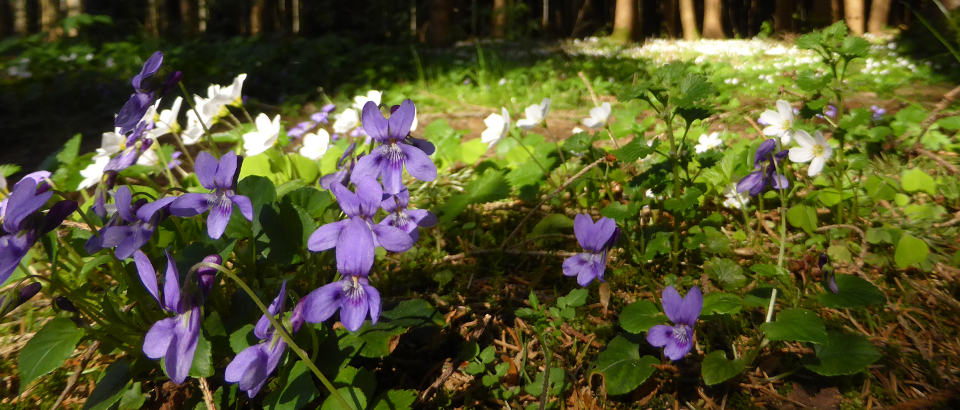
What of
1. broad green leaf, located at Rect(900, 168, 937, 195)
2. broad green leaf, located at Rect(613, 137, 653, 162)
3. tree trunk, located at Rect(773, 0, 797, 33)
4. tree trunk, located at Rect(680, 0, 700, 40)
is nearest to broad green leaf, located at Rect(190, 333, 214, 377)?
broad green leaf, located at Rect(613, 137, 653, 162)

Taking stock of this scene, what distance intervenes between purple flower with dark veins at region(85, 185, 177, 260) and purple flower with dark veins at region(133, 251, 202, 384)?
0.26 ft

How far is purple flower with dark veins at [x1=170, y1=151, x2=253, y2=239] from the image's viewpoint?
100cm

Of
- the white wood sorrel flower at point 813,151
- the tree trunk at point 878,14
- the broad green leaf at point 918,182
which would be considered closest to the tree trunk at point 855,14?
the tree trunk at point 878,14

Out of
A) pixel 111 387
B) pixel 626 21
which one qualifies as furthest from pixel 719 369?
pixel 626 21

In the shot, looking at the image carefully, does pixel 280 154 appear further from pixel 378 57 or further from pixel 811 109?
pixel 378 57

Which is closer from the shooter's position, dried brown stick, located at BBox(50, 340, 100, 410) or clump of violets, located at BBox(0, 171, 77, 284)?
clump of violets, located at BBox(0, 171, 77, 284)

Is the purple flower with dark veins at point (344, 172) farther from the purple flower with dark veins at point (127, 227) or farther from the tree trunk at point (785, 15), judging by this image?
the tree trunk at point (785, 15)

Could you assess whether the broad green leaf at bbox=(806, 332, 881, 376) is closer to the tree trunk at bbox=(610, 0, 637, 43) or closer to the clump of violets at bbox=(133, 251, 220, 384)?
the clump of violets at bbox=(133, 251, 220, 384)

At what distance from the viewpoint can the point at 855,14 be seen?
1196 centimetres

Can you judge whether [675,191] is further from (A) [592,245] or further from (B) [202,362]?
(B) [202,362]

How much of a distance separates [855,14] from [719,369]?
14.4 m

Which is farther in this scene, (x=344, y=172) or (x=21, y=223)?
(x=344, y=172)

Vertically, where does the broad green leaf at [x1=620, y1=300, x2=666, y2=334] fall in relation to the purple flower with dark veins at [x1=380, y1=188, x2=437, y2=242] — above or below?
below

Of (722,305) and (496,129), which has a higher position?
(496,129)
